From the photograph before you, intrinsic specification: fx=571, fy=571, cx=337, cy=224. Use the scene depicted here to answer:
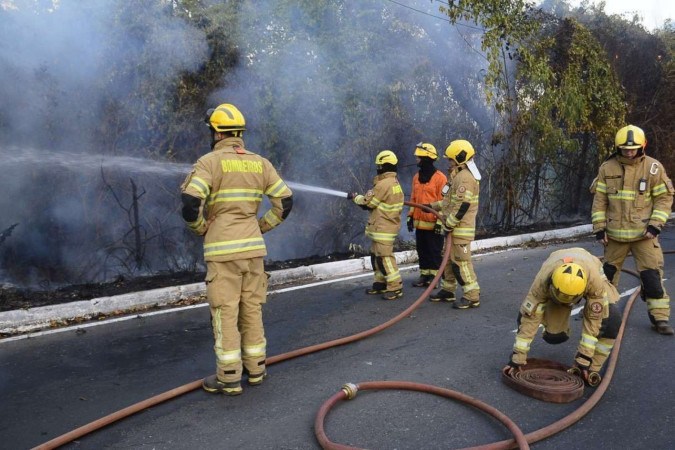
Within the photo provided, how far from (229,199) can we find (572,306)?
8.19 ft

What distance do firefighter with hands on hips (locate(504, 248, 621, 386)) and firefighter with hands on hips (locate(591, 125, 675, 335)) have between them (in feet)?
4.82

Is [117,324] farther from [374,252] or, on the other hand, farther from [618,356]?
[618,356]

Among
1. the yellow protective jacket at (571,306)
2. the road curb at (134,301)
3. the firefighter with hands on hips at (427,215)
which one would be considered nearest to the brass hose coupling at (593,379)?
the yellow protective jacket at (571,306)

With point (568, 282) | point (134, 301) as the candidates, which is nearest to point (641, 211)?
point (568, 282)

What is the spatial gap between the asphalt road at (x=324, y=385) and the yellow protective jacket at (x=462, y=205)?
0.82 m

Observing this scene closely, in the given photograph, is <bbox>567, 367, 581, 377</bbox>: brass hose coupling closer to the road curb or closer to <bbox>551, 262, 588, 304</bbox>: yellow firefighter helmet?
<bbox>551, 262, 588, 304</bbox>: yellow firefighter helmet

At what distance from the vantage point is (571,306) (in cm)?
393

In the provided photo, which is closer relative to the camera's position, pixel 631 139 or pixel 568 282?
pixel 568 282

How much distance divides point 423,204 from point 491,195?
220 inches

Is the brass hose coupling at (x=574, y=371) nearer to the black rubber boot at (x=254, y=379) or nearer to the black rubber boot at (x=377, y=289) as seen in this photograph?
the black rubber boot at (x=254, y=379)

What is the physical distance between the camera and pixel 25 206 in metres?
7.27

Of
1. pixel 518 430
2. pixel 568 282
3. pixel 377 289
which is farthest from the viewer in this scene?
pixel 377 289

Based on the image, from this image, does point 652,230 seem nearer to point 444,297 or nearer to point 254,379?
point 444,297

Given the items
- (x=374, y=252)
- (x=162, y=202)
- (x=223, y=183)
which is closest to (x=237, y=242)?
(x=223, y=183)
